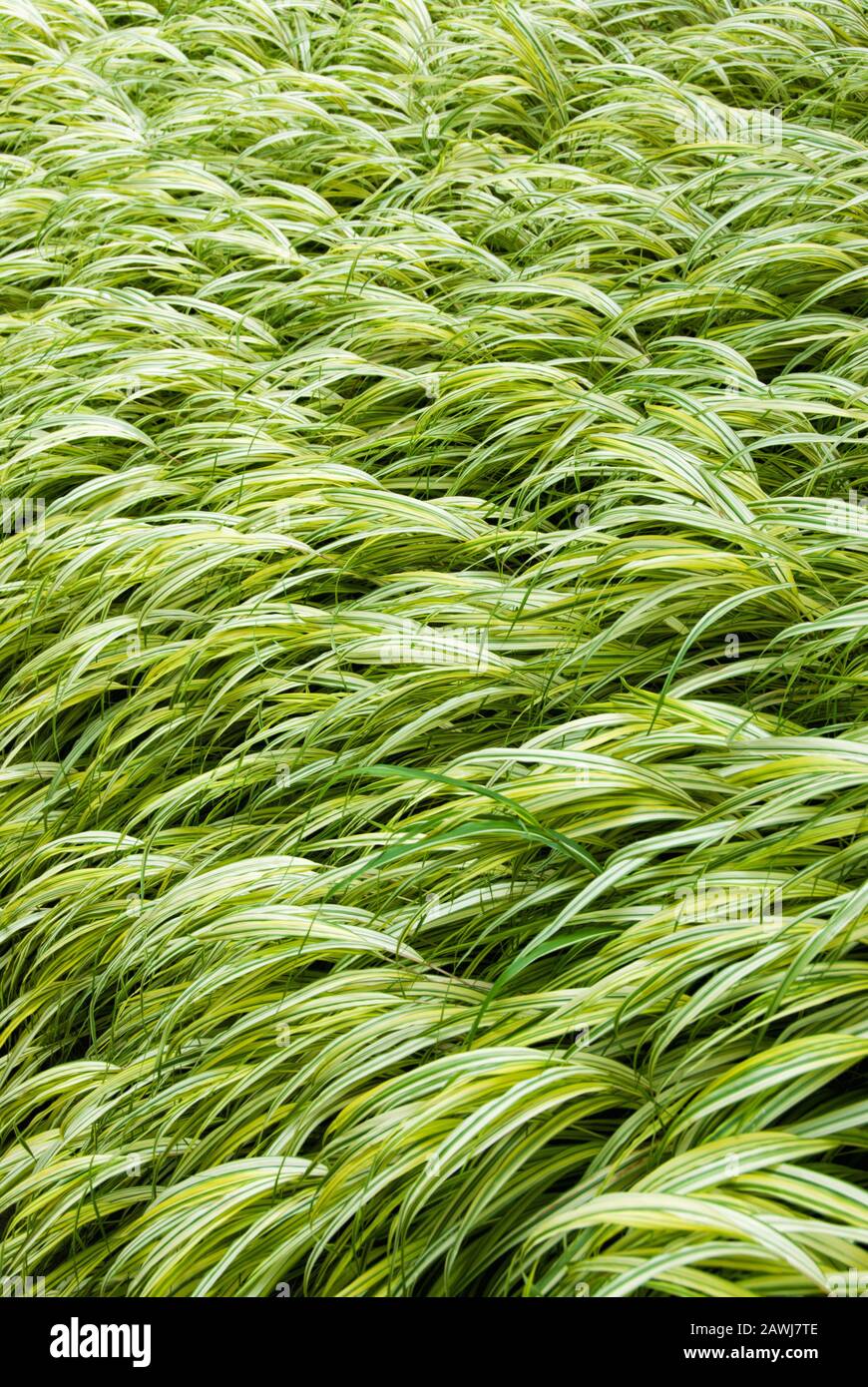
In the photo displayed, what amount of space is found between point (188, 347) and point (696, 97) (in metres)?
1.29

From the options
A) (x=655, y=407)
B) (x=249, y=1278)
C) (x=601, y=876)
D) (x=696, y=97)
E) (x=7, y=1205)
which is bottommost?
(x=7, y=1205)

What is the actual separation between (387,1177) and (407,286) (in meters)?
2.01

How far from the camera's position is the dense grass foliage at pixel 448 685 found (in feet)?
4.17

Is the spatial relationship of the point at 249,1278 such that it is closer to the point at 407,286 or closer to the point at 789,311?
the point at 789,311

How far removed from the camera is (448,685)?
1834mm

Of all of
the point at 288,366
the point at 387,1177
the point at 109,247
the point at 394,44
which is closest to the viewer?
the point at 387,1177

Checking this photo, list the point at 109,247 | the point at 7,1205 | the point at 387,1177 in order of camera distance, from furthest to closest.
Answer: the point at 109,247
the point at 7,1205
the point at 387,1177

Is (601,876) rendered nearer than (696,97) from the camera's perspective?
Yes

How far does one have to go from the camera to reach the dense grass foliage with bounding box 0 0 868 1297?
127 centimetres

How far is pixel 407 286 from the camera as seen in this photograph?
277cm

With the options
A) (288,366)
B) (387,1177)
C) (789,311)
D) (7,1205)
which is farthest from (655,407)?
(7,1205)

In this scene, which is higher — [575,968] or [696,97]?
[696,97]

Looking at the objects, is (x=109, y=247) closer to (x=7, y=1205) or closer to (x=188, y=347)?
(x=188, y=347)
